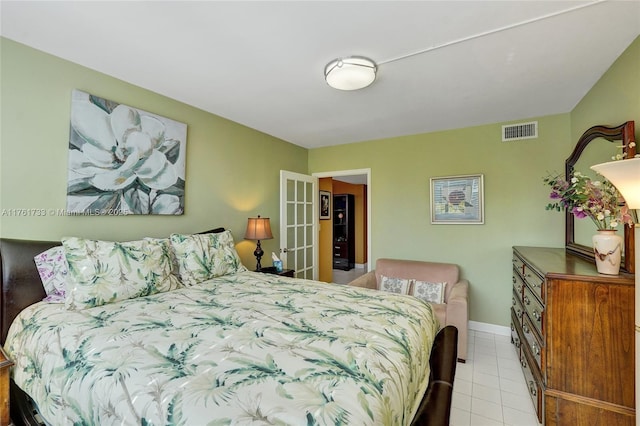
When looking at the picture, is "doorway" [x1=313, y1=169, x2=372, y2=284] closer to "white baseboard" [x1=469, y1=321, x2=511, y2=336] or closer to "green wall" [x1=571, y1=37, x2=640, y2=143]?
"white baseboard" [x1=469, y1=321, x2=511, y2=336]

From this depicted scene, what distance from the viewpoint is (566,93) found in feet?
8.25

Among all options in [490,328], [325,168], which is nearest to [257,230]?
[325,168]

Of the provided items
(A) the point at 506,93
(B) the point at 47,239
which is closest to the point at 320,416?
(B) the point at 47,239

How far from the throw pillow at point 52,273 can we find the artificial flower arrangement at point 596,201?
3.38 meters

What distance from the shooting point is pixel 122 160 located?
7.50 feet

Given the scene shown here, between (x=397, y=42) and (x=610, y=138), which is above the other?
(x=397, y=42)

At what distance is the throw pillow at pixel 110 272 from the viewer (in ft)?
5.38

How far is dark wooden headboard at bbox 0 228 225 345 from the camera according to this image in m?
1.63

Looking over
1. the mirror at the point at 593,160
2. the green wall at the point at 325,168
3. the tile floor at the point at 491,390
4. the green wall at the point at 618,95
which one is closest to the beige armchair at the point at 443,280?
the tile floor at the point at 491,390

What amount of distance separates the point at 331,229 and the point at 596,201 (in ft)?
13.7

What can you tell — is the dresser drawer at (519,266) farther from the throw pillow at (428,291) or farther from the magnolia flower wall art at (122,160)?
the magnolia flower wall art at (122,160)

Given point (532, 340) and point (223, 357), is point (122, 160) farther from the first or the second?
point (532, 340)

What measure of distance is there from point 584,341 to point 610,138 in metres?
1.40

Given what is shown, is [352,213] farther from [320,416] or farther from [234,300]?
[320,416]
